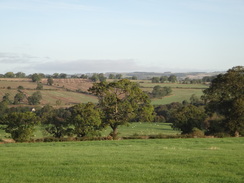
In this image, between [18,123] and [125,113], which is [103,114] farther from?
[18,123]

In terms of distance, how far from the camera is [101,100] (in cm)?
5150

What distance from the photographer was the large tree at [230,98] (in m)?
44.5

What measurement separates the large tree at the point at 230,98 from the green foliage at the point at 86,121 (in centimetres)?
1529

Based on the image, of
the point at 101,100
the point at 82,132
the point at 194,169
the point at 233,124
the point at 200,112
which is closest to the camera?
the point at 194,169

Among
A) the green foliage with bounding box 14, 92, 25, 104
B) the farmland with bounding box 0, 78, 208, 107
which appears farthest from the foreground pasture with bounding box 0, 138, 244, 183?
the green foliage with bounding box 14, 92, 25, 104

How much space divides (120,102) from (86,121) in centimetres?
638

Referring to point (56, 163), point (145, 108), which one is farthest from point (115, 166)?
point (145, 108)

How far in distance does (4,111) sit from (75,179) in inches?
3124

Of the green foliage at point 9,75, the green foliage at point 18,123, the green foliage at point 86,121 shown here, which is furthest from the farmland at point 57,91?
the green foliage at point 18,123

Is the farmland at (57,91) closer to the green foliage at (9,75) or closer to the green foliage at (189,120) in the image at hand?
the green foliage at (9,75)

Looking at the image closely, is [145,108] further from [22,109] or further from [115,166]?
[22,109]

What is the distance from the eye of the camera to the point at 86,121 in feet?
156

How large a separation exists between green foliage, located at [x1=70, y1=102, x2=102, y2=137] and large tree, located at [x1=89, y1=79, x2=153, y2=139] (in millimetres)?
2097

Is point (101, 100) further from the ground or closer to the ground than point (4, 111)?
further from the ground
